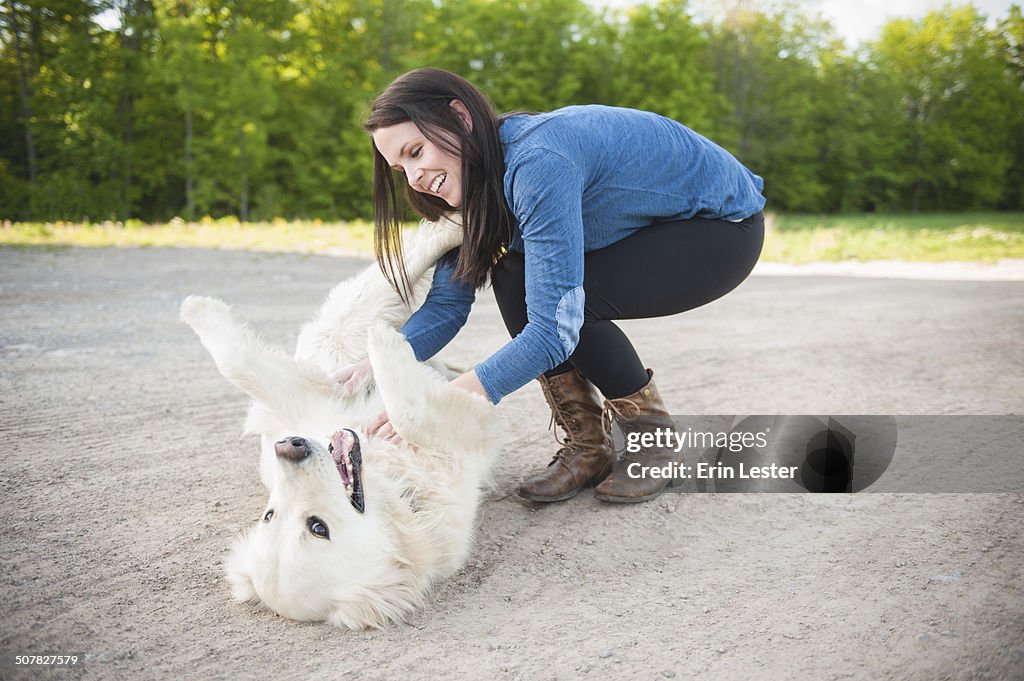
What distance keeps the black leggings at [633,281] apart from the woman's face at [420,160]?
44cm

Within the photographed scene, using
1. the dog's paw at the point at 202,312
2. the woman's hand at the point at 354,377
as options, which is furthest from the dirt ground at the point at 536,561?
the dog's paw at the point at 202,312

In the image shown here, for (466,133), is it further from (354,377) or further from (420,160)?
(354,377)

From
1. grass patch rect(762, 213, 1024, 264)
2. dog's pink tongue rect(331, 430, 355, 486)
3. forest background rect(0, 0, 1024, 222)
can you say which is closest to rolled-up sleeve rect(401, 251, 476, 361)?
dog's pink tongue rect(331, 430, 355, 486)

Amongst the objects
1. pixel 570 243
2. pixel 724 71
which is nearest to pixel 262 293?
pixel 570 243

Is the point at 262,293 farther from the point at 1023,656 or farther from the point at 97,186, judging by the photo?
the point at 97,186

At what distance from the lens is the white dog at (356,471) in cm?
211

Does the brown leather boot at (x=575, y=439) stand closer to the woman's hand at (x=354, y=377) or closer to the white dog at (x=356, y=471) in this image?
the white dog at (x=356, y=471)

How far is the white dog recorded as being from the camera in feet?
6.91

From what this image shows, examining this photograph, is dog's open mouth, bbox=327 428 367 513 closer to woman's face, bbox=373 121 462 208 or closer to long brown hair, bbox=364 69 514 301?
long brown hair, bbox=364 69 514 301

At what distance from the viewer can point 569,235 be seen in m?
A: 2.34

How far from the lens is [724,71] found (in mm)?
35562

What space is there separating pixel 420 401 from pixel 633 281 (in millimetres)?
963

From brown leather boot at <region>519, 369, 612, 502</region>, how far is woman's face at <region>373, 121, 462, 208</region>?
957 millimetres

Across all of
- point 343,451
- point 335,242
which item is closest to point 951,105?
point 335,242
